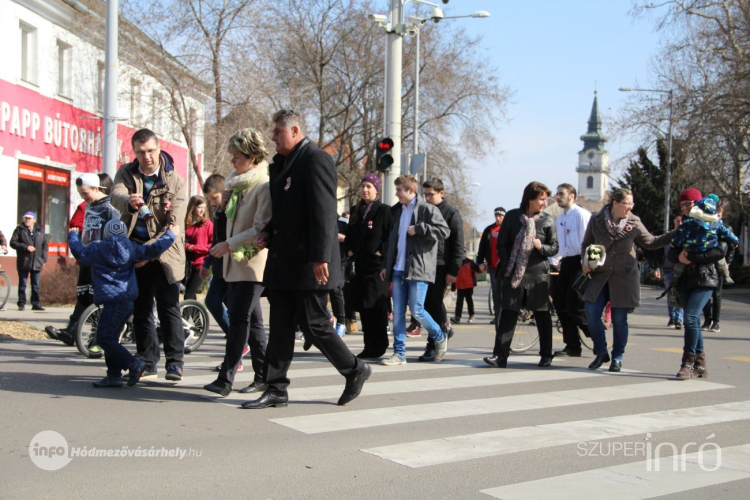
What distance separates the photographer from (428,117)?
39.3 meters

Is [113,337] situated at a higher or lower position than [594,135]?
lower

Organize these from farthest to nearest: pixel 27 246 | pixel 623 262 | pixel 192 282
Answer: pixel 27 246
pixel 192 282
pixel 623 262

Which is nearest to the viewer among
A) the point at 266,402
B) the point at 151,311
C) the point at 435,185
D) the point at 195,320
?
the point at 266,402

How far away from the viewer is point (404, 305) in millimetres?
9039

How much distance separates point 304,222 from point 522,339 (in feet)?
16.2

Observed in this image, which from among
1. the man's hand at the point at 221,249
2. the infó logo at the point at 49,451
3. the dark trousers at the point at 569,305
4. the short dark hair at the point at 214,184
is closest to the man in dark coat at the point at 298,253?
the man's hand at the point at 221,249

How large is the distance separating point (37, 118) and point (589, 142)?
180 meters

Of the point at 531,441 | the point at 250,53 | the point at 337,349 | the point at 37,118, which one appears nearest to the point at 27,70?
the point at 37,118

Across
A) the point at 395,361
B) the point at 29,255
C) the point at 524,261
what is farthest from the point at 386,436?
the point at 29,255

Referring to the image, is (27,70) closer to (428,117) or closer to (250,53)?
(250,53)

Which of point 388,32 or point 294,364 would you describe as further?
point 388,32

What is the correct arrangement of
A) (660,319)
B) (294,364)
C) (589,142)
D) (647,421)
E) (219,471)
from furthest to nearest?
(589,142), (660,319), (294,364), (647,421), (219,471)

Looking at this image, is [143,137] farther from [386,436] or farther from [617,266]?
[617,266]

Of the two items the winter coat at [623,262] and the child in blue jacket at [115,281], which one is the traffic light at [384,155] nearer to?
the winter coat at [623,262]
